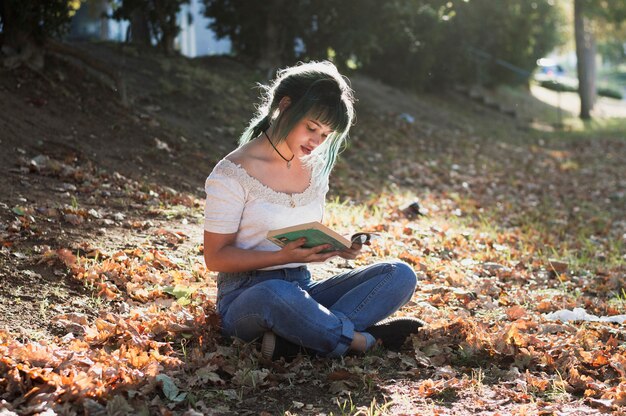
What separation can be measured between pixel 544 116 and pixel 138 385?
21.4 m

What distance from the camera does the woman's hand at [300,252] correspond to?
12.6 feet

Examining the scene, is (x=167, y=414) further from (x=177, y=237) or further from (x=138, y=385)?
(x=177, y=237)

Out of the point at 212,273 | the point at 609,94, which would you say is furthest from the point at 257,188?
the point at 609,94

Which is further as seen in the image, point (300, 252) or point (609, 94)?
point (609, 94)

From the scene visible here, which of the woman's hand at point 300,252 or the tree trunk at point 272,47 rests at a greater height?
the tree trunk at point 272,47

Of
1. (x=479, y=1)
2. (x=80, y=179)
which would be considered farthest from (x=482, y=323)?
(x=479, y=1)

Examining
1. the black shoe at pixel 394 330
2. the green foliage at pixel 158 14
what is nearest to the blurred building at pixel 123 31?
the green foliage at pixel 158 14

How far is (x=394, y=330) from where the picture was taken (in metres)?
4.30

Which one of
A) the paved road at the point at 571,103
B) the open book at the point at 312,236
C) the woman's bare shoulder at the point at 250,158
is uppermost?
the woman's bare shoulder at the point at 250,158

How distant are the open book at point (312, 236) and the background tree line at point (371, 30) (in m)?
6.11

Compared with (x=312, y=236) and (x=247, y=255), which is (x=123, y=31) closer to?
(x=247, y=255)

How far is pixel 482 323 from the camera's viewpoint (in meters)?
4.65

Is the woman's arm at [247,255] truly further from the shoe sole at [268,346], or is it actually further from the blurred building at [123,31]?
the blurred building at [123,31]

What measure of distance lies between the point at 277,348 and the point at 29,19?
20.4ft
